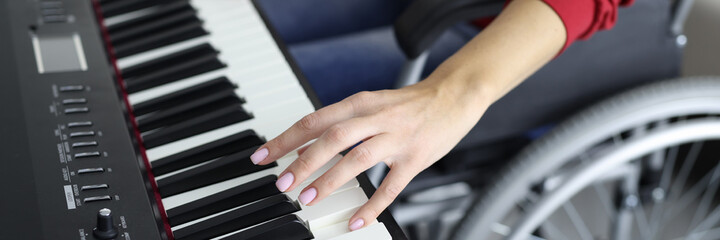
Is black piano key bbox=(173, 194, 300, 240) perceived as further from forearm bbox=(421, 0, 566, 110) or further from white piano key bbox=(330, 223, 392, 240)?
forearm bbox=(421, 0, 566, 110)

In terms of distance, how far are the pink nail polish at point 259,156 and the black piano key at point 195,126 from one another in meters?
0.10

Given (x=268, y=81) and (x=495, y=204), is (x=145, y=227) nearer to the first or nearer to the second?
(x=268, y=81)

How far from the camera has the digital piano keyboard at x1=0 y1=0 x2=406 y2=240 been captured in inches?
26.2

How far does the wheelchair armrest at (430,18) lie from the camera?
0.91 meters

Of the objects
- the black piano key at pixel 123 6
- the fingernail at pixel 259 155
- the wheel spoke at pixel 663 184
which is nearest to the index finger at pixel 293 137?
Result: the fingernail at pixel 259 155

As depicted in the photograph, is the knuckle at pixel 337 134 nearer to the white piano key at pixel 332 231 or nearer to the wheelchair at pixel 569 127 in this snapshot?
the white piano key at pixel 332 231

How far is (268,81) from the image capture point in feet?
2.85

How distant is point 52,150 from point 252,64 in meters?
0.26

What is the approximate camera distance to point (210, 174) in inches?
29.0

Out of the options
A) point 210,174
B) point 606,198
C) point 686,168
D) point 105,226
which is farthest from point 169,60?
point 686,168

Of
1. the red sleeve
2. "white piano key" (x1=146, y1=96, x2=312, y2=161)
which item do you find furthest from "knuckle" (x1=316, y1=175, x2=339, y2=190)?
the red sleeve

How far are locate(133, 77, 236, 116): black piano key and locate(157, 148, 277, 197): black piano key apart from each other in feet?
0.47

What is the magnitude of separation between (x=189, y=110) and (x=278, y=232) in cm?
26

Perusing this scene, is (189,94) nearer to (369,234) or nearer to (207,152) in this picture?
(207,152)
